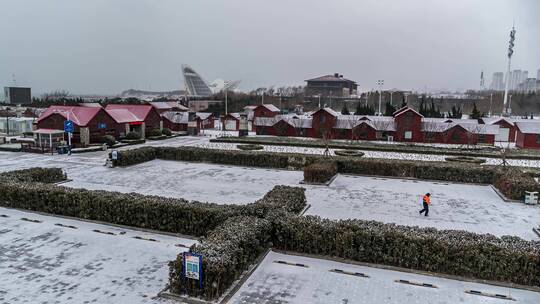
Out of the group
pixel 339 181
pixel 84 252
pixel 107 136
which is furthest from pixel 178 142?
pixel 84 252

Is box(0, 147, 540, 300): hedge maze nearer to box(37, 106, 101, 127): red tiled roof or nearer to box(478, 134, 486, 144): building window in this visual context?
box(37, 106, 101, 127): red tiled roof

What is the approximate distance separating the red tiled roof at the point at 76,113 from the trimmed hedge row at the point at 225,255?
28.2 m

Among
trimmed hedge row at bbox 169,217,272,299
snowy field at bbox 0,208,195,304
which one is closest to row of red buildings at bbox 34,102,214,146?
snowy field at bbox 0,208,195,304

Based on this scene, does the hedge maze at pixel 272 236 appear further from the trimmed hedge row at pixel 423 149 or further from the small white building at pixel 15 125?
the small white building at pixel 15 125

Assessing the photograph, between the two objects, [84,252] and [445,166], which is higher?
[445,166]

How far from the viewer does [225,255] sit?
10070 mm

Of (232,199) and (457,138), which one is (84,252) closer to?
(232,199)

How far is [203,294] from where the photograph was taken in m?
9.65

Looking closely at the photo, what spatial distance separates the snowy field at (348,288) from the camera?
980 centimetres

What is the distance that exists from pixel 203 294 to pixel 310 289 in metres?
2.74

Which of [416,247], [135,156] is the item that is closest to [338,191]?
[416,247]

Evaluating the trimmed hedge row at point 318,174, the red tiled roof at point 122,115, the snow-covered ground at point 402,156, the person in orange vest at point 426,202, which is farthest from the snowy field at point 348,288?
the red tiled roof at point 122,115

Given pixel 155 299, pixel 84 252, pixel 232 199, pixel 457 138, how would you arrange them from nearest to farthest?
pixel 155 299
pixel 84 252
pixel 232 199
pixel 457 138

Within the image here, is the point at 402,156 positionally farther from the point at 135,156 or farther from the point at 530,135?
the point at 135,156
